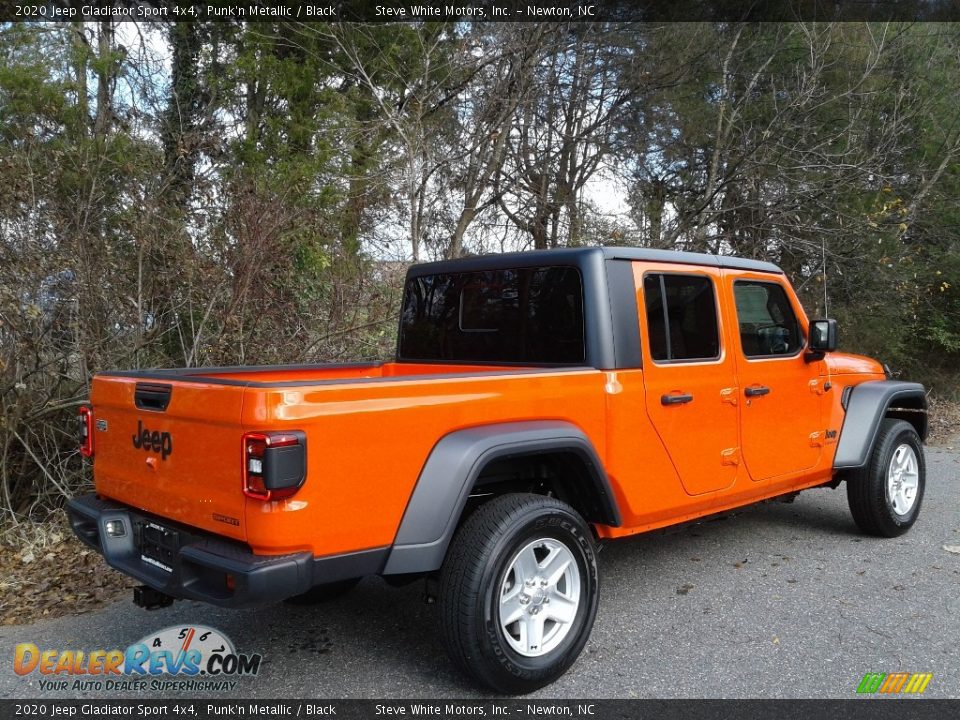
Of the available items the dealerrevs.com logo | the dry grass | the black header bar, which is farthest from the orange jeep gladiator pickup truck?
the black header bar

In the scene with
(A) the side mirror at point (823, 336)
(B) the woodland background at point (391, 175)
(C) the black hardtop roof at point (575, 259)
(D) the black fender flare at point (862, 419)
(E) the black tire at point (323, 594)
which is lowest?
(E) the black tire at point (323, 594)

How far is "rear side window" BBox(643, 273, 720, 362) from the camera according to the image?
385 centimetres

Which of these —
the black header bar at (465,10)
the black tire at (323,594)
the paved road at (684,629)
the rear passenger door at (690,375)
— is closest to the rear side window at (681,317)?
the rear passenger door at (690,375)

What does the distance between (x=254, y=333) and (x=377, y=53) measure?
201 inches

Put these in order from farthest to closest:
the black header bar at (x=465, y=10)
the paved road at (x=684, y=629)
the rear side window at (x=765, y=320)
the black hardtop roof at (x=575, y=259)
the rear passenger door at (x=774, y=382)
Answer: the black header bar at (x=465, y=10) < the rear side window at (x=765, y=320) < the rear passenger door at (x=774, y=382) < the black hardtop roof at (x=575, y=259) < the paved road at (x=684, y=629)

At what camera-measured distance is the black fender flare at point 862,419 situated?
4.93 m

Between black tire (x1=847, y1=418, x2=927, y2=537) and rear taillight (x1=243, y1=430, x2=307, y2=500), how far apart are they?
4067 mm

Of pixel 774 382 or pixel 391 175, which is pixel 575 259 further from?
pixel 391 175

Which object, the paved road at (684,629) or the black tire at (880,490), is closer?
the paved road at (684,629)

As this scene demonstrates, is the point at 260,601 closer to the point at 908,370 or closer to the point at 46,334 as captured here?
the point at 46,334

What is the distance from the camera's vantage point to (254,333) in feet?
24.2

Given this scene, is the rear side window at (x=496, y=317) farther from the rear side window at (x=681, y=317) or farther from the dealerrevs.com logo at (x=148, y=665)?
the dealerrevs.com logo at (x=148, y=665)

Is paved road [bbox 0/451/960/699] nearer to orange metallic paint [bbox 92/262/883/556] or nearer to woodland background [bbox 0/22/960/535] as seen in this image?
orange metallic paint [bbox 92/262/883/556]

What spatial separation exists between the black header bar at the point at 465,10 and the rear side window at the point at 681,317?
264 inches
